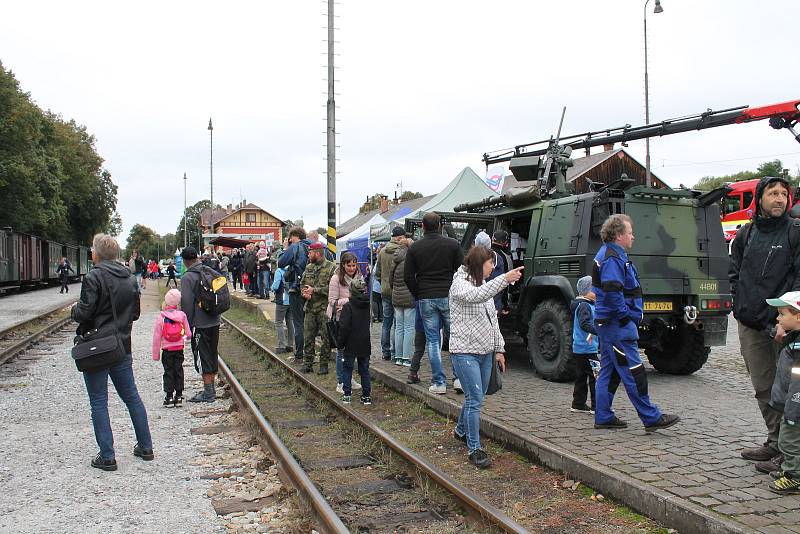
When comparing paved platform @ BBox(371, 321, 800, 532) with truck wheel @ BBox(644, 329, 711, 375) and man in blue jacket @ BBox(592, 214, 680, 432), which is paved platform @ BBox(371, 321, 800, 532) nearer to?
truck wheel @ BBox(644, 329, 711, 375)

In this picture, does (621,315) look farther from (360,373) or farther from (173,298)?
(173,298)

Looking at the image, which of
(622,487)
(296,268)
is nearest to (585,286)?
(622,487)

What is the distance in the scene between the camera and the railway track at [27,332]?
40.9 feet

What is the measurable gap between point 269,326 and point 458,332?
12.0 meters

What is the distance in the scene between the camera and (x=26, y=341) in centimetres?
1356

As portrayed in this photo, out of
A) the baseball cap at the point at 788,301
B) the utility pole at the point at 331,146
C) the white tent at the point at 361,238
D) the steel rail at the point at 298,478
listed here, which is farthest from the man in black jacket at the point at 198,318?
the white tent at the point at 361,238

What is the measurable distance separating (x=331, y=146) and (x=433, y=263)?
28.8 ft

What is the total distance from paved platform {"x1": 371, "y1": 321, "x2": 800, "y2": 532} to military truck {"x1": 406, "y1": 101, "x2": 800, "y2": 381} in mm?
445

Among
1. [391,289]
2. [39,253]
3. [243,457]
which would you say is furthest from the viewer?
[39,253]

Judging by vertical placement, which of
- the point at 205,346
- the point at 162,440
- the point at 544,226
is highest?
the point at 544,226

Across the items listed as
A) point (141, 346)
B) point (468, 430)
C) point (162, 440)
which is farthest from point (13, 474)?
point (141, 346)

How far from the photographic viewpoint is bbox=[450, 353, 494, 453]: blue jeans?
5.42 m

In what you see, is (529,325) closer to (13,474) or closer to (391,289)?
(391,289)

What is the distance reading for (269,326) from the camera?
55.2ft
